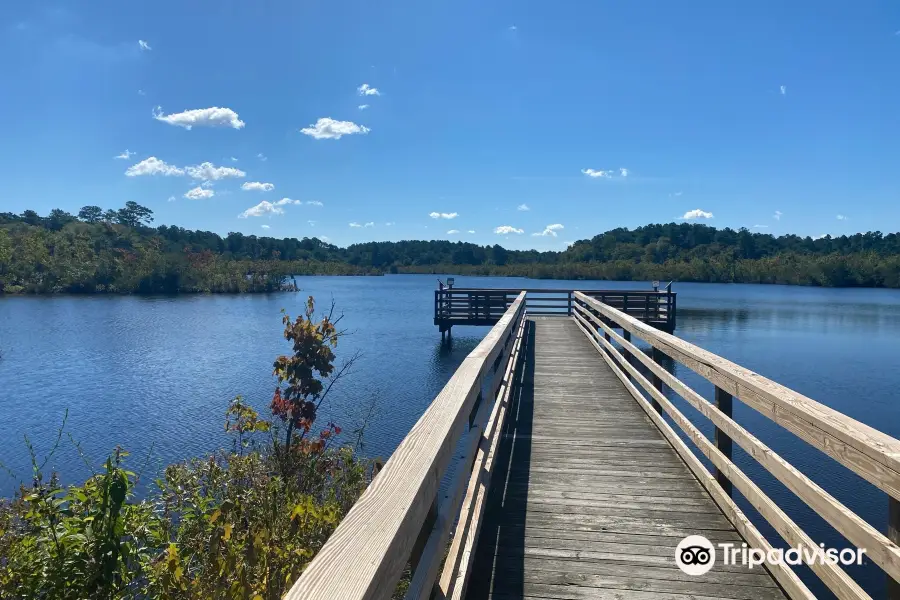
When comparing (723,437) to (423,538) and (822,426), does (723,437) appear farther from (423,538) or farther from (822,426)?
(423,538)

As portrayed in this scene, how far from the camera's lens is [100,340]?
80.5 ft

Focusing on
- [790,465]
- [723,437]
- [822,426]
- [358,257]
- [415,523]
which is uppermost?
[358,257]

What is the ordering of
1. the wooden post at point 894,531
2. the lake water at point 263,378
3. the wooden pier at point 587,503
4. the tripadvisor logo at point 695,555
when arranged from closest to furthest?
the wooden pier at point 587,503 < the wooden post at point 894,531 < the tripadvisor logo at point 695,555 < the lake water at point 263,378

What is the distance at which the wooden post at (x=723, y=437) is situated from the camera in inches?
140

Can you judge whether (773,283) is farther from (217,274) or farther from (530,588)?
(530,588)

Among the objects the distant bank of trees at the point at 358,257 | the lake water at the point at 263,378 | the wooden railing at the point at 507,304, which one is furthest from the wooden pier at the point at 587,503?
the distant bank of trees at the point at 358,257

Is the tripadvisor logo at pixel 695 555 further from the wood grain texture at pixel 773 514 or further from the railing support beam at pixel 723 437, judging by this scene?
the railing support beam at pixel 723 437

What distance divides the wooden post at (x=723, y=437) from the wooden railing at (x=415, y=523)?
1.49 metres

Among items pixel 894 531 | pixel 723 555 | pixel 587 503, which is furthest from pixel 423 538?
pixel 587 503

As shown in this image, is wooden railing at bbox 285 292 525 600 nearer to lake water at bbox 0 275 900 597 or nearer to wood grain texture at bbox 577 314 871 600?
wood grain texture at bbox 577 314 871 600

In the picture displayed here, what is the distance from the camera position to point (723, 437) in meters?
3.64

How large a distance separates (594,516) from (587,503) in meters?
0.21

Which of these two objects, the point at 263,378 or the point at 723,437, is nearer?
the point at 723,437

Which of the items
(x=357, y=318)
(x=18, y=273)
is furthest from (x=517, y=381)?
(x=18, y=273)
